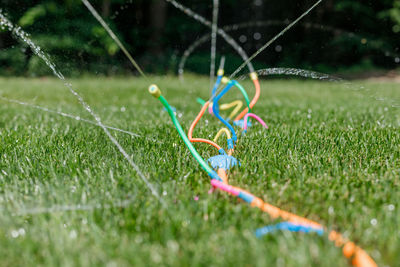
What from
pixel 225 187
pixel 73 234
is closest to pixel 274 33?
pixel 225 187

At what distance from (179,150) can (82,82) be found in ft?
20.3

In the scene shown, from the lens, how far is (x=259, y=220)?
1.20m

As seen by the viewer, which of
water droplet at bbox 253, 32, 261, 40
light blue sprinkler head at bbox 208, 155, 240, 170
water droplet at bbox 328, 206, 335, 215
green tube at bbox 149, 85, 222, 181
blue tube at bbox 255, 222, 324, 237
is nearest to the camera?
blue tube at bbox 255, 222, 324, 237

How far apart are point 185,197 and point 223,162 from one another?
0.40m

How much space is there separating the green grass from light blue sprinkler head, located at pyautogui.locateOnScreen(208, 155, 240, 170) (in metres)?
0.06

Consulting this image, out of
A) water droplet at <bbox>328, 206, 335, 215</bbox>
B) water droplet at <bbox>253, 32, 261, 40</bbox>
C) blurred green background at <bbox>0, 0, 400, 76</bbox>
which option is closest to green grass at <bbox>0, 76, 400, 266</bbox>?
water droplet at <bbox>328, 206, 335, 215</bbox>

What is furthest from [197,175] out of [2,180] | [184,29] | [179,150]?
[184,29]

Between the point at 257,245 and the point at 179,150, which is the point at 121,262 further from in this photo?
the point at 179,150

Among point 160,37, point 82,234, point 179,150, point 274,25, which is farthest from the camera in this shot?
point 160,37

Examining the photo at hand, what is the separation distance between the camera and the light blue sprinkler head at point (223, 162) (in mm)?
1692

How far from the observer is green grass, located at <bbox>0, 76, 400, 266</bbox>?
1.02 meters

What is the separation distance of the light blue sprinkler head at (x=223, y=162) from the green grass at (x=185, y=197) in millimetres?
59

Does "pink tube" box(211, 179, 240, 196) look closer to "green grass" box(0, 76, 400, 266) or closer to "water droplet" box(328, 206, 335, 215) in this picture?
"green grass" box(0, 76, 400, 266)

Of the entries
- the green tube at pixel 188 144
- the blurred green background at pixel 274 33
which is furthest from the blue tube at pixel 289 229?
the blurred green background at pixel 274 33
